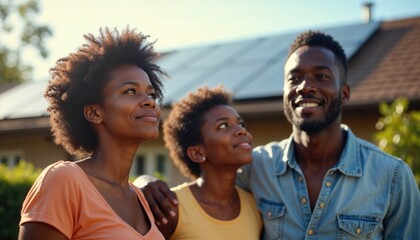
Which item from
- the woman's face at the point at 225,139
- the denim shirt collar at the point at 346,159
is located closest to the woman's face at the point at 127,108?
the woman's face at the point at 225,139

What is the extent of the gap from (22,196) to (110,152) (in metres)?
4.15

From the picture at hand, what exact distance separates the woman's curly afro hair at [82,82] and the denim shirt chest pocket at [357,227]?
1648 mm

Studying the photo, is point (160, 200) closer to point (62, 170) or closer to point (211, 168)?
point (211, 168)

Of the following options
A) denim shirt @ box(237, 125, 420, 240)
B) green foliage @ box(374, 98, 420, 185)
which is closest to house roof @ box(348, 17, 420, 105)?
green foliage @ box(374, 98, 420, 185)

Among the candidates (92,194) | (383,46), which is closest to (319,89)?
(92,194)

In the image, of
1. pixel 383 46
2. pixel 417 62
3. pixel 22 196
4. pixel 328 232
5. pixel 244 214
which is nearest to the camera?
pixel 328 232

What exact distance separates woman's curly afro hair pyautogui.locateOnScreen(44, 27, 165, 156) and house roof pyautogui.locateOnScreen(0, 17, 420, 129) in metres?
4.54

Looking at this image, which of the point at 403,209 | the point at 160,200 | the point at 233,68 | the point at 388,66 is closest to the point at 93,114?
the point at 160,200

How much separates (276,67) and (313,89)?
6025 mm

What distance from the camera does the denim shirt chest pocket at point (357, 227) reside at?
362cm

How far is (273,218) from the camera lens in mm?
3910

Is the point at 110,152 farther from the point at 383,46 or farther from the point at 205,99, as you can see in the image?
the point at 383,46

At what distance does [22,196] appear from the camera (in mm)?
6703

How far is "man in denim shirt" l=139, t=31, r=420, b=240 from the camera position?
3656mm
